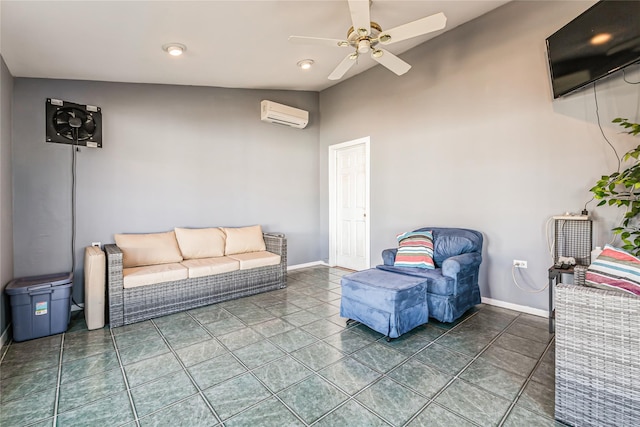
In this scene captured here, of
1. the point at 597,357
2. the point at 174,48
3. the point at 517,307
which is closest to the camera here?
the point at 597,357

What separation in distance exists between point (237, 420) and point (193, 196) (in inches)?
124

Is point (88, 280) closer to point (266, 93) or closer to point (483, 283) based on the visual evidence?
point (266, 93)

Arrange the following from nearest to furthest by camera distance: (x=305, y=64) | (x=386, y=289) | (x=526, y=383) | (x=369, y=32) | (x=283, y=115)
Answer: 1. (x=526, y=383)
2. (x=369, y=32)
3. (x=386, y=289)
4. (x=305, y=64)
5. (x=283, y=115)

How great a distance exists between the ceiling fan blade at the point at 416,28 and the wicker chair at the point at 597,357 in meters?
1.98

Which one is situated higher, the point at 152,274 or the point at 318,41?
the point at 318,41

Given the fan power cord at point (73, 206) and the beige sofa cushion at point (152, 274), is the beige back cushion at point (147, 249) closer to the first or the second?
the beige sofa cushion at point (152, 274)

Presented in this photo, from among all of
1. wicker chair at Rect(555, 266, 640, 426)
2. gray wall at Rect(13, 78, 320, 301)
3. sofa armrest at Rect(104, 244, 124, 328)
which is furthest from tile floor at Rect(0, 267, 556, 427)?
gray wall at Rect(13, 78, 320, 301)

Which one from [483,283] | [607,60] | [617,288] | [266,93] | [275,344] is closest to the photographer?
[617,288]

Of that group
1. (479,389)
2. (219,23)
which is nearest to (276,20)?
(219,23)

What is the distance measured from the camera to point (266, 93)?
4.81 meters

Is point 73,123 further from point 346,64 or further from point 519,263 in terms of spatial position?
point 519,263

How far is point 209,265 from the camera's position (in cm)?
349

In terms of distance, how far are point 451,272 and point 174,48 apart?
341 cm

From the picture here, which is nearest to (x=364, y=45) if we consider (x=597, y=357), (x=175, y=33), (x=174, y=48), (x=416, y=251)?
(x=175, y=33)
